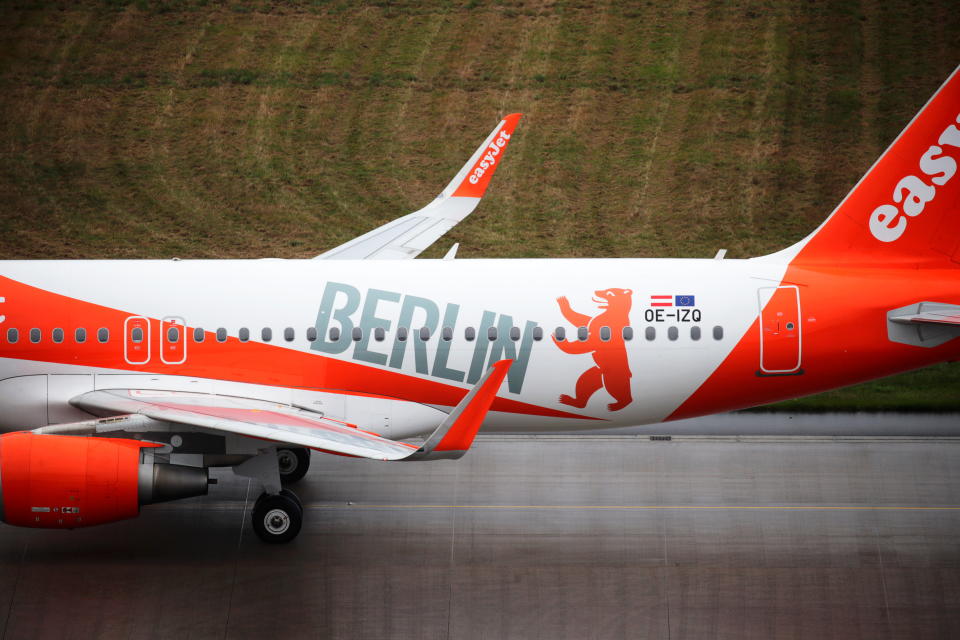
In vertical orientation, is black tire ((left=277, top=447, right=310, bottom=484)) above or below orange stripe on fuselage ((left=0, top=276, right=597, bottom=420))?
below

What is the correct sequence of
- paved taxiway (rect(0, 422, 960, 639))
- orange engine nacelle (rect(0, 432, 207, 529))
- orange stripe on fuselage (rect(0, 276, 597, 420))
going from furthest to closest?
orange stripe on fuselage (rect(0, 276, 597, 420)) < paved taxiway (rect(0, 422, 960, 639)) < orange engine nacelle (rect(0, 432, 207, 529))

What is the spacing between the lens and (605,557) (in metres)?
15.6

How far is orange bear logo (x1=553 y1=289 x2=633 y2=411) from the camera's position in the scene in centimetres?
1628

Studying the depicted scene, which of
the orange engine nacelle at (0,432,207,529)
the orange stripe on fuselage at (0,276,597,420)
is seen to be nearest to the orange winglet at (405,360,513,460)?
the orange stripe on fuselage at (0,276,597,420)

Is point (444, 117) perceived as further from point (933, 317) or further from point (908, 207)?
point (933, 317)

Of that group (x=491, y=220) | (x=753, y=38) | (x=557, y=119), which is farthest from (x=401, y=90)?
(x=753, y=38)

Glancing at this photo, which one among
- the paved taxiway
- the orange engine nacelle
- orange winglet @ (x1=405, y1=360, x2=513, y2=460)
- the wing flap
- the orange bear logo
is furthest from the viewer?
the orange bear logo

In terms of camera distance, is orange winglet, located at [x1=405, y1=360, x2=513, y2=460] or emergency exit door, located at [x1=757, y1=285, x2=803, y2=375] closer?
orange winglet, located at [x1=405, y1=360, x2=513, y2=460]

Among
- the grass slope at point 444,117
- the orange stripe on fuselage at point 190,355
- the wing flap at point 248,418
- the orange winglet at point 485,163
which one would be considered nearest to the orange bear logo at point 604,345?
the orange stripe on fuselage at point 190,355

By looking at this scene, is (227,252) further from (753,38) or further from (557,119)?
(753,38)

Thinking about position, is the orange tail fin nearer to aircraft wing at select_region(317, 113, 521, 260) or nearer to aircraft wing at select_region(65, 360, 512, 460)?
aircraft wing at select_region(65, 360, 512, 460)

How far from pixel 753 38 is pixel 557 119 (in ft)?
24.7

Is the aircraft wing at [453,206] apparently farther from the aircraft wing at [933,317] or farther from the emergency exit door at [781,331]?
the aircraft wing at [933,317]

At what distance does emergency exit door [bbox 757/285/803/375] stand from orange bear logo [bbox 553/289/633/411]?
1978 mm
